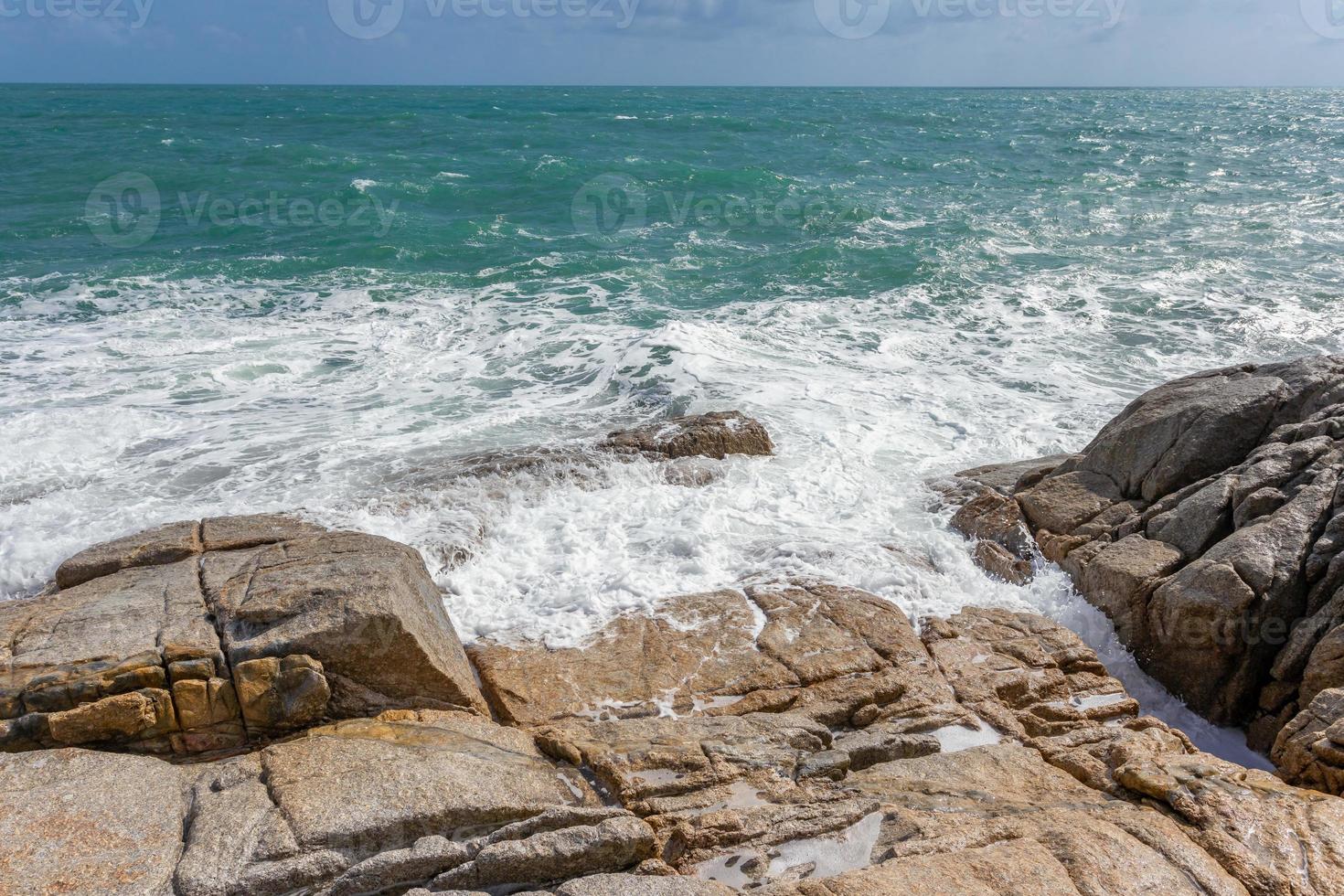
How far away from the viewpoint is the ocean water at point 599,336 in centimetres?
772

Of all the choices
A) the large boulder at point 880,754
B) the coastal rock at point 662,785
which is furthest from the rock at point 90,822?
the large boulder at point 880,754

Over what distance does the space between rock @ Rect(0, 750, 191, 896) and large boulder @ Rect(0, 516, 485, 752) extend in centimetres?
29

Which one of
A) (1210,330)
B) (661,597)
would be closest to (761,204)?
(1210,330)

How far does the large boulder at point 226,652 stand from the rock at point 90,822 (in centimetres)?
29

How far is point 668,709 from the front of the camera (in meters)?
5.50

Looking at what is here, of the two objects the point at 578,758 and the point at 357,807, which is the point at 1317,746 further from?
the point at 357,807

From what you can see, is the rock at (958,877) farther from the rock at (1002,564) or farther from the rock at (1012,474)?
the rock at (1012,474)

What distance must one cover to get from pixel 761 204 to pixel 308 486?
1850 centimetres

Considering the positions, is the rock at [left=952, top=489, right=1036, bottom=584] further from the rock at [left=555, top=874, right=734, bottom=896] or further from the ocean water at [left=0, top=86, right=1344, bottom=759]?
the rock at [left=555, top=874, right=734, bottom=896]

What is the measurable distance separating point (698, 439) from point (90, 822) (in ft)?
20.6

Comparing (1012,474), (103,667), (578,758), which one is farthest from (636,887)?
(1012,474)

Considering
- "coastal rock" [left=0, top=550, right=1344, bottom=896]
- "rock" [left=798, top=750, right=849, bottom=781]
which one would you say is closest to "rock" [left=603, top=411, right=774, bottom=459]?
"coastal rock" [left=0, top=550, right=1344, bottom=896]

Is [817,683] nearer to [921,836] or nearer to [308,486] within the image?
[921,836]

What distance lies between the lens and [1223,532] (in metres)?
6.63
